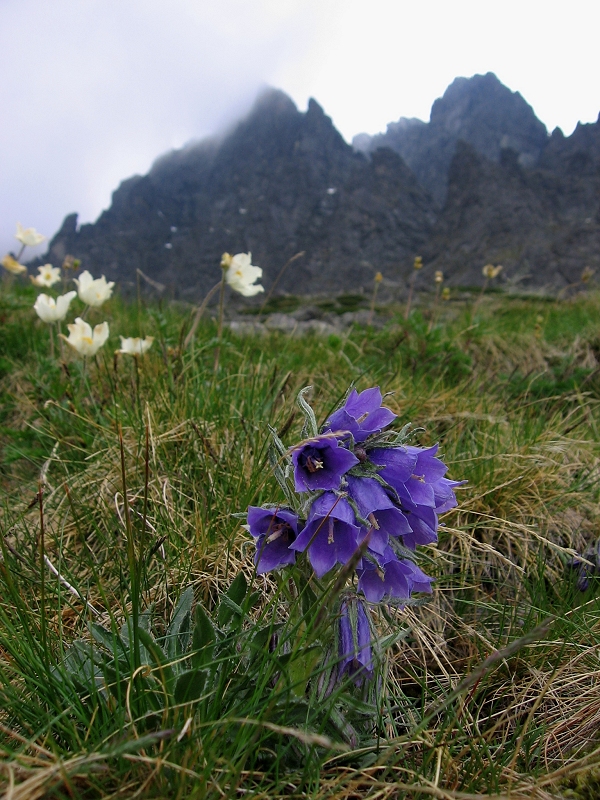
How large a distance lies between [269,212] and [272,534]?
116956 mm

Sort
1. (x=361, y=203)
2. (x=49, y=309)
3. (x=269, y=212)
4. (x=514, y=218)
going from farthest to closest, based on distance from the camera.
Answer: (x=269, y=212)
(x=361, y=203)
(x=514, y=218)
(x=49, y=309)

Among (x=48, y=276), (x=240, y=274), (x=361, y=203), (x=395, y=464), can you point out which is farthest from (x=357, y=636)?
(x=361, y=203)

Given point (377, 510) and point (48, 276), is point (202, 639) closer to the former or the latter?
point (377, 510)

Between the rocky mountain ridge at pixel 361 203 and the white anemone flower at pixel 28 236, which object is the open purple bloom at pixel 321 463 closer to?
the white anemone flower at pixel 28 236

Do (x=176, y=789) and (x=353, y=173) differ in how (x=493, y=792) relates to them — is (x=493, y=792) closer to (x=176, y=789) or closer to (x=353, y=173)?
(x=176, y=789)

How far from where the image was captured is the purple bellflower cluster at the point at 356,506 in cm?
102

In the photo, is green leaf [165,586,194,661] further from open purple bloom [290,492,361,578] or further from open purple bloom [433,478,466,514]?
open purple bloom [433,478,466,514]

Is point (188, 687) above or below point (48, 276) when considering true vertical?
below

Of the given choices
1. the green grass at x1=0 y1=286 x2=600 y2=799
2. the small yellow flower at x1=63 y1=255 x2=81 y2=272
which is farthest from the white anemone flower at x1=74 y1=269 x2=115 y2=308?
the small yellow flower at x1=63 y1=255 x2=81 y2=272

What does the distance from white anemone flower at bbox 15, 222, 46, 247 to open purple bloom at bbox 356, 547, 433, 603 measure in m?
4.74

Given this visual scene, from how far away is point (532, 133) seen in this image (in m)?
111

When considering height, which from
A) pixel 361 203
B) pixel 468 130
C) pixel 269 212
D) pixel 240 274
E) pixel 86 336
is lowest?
pixel 86 336

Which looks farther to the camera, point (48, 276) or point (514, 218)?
point (514, 218)

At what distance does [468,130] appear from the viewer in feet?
381
